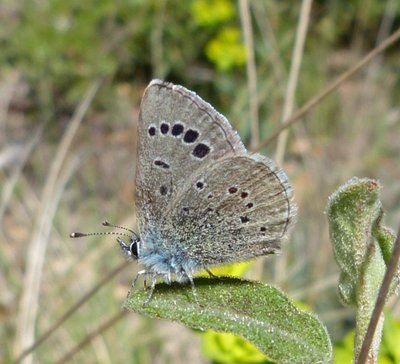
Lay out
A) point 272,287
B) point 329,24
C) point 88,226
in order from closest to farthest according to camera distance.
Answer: point 272,287 → point 88,226 → point 329,24

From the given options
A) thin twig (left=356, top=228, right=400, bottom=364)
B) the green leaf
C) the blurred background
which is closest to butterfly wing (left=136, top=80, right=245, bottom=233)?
the green leaf

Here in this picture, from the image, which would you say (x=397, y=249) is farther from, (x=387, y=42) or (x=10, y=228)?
(x=10, y=228)

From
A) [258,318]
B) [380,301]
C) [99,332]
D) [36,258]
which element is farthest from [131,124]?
[380,301]

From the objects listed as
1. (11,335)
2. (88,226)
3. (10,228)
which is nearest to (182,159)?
(11,335)

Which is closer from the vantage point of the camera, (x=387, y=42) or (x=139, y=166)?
(x=139, y=166)

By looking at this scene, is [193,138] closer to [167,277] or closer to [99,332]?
[167,277]

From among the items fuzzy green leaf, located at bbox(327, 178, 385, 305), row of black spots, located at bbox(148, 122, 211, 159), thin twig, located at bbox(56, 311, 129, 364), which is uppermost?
thin twig, located at bbox(56, 311, 129, 364)

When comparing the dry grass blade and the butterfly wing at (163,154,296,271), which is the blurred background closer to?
the dry grass blade
